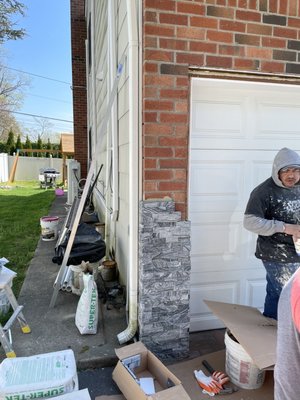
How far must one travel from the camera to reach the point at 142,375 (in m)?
2.52

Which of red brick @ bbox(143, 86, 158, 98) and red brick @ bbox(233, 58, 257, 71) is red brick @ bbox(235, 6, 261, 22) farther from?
red brick @ bbox(143, 86, 158, 98)

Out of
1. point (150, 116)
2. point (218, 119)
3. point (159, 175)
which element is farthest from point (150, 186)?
Answer: point (218, 119)

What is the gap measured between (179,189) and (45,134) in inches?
1811

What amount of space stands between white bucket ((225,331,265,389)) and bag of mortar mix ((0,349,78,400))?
115 cm

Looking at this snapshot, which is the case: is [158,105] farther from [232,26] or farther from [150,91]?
[232,26]

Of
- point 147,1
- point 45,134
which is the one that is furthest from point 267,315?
point 45,134

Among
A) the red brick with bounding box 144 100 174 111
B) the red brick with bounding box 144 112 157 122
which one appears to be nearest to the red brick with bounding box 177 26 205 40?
the red brick with bounding box 144 100 174 111

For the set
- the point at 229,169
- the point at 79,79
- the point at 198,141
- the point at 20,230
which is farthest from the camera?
the point at 79,79

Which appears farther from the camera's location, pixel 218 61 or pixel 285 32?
pixel 285 32

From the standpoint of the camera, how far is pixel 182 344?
2.85 meters

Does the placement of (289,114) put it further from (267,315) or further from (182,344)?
(182,344)

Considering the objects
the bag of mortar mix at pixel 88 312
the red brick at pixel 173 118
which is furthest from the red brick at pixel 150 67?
the bag of mortar mix at pixel 88 312

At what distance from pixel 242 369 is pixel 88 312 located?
1.39 m

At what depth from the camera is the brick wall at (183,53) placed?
2518 millimetres
